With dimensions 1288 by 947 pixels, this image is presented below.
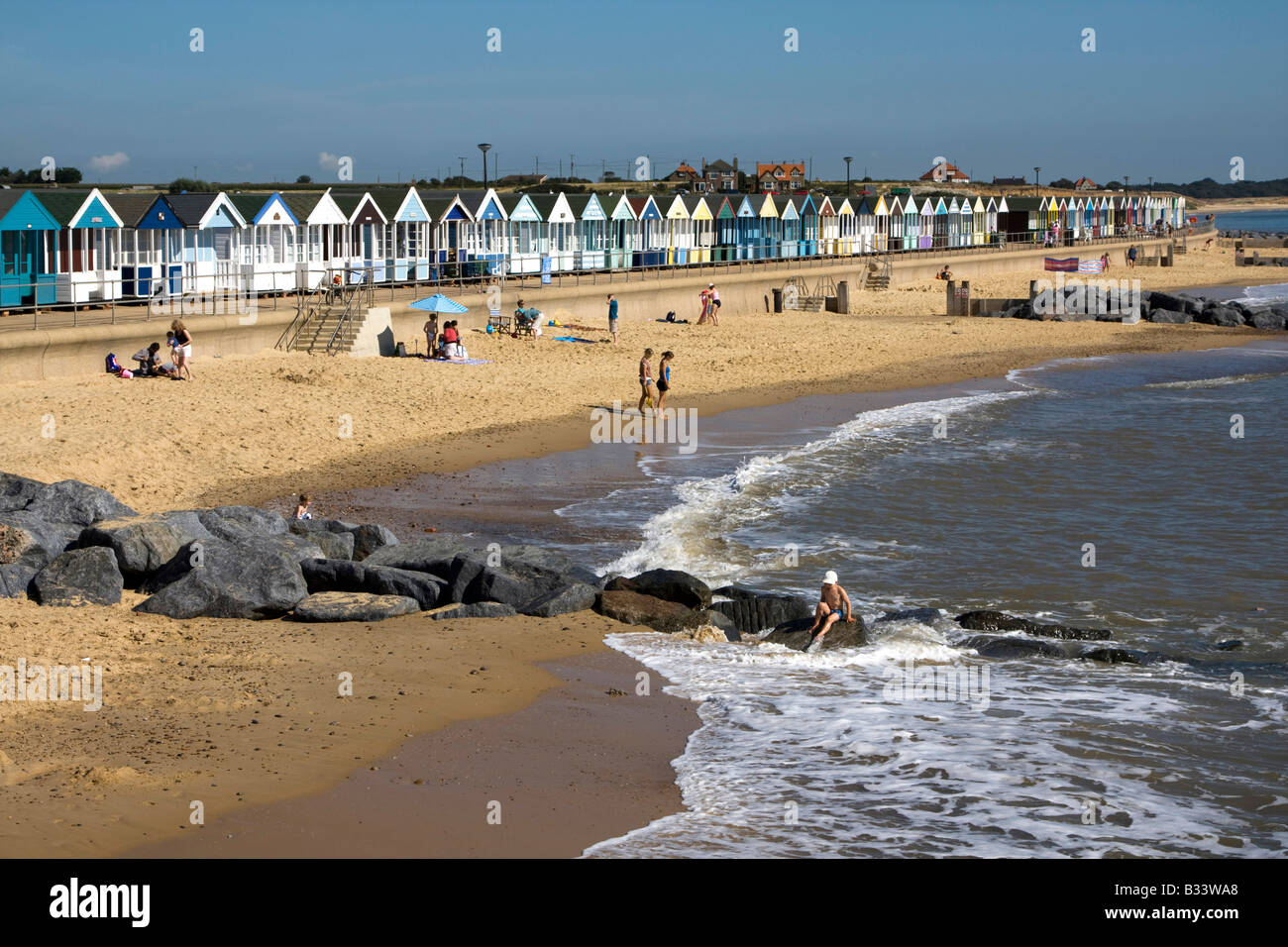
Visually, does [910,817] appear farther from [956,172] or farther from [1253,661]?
[956,172]

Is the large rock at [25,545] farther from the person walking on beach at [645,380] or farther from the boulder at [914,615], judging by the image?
the person walking on beach at [645,380]

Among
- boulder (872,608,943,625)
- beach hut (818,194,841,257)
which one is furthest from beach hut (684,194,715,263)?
boulder (872,608,943,625)

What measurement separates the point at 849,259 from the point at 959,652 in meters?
54.4

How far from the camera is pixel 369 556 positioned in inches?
614

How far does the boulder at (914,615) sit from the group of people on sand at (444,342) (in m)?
18.9

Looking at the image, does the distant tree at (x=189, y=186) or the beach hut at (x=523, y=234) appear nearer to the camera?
the beach hut at (x=523, y=234)

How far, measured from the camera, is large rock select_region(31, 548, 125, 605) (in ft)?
42.9

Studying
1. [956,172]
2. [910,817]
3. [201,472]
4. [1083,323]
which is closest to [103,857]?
[910,817]

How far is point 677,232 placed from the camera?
57031mm

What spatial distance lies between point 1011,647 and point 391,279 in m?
29.2

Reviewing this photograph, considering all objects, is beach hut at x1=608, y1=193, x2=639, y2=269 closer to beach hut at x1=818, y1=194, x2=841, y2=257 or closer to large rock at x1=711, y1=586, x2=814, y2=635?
beach hut at x1=818, y1=194, x2=841, y2=257

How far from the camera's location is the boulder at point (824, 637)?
13531 mm

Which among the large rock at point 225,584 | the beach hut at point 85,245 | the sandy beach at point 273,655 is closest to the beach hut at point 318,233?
the beach hut at point 85,245

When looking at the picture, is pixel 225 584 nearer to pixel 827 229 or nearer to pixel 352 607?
pixel 352 607
